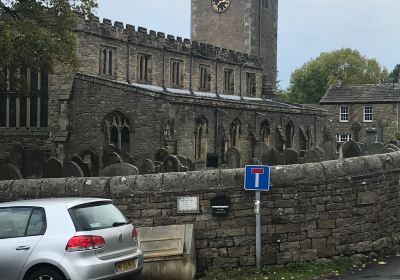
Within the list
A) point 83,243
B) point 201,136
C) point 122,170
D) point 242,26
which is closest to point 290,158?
point 122,170

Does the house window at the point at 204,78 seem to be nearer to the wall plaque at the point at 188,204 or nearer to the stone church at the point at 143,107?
the stone church at the point at 143,107

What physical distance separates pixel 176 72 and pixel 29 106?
12.3m

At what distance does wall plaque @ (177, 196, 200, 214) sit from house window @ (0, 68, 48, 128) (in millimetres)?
23667

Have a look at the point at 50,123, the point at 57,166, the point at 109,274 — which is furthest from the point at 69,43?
the point at 109,274

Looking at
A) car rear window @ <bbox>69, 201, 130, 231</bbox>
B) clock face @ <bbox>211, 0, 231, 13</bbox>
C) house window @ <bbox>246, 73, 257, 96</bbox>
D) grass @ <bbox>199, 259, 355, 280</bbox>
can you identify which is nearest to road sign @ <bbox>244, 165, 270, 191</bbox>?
grass @ <bbox>199, 259, 355, 280</bbox>

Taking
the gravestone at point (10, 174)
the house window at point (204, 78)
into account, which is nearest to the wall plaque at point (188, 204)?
the gravestone at point (10, 174)

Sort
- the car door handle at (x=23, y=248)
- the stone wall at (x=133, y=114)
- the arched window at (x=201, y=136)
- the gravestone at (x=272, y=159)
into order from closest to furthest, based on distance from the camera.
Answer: the car door handle at (x=23, y=248)
the gravestone at (x=272, y=159)
the stone wall at (x=133, y=114)
the arched window at (x=201, y=136)

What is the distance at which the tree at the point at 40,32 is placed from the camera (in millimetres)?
19641

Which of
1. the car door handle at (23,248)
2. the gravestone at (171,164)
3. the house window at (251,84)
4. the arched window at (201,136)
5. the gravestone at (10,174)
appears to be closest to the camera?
the car door handle at (23,248)

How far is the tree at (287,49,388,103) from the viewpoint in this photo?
81.8 m

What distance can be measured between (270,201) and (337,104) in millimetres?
52417

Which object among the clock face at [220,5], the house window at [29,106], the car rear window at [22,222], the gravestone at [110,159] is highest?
the clock face at [220,5]

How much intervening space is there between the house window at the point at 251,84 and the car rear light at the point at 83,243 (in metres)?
43.5

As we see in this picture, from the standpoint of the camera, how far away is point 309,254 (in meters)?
10.6
